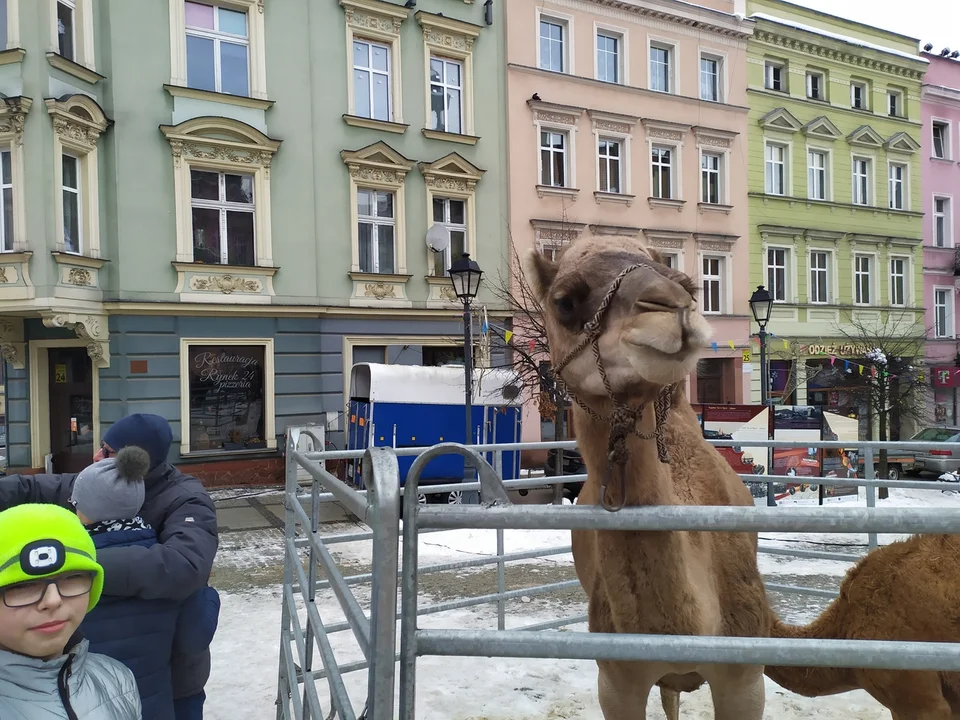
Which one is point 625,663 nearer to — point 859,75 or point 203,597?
point 203,597

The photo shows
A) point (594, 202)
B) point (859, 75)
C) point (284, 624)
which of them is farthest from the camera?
point (859, 75)

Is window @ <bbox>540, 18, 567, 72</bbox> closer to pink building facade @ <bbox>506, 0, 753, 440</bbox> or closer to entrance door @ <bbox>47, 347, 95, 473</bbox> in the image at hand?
pink building facade @ <bbox>506, 0, 753, 440</bbox>

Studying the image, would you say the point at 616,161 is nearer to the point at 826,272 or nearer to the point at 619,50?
the point at 619,50

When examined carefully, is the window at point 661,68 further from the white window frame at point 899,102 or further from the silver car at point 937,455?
the silver car at point 937,455

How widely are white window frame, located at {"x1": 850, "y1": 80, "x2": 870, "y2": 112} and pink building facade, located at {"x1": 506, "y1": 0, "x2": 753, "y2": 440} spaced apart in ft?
15.4

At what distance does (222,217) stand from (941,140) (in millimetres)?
25163

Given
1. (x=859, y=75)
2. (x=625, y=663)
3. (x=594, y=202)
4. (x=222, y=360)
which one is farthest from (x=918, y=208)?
(x=625, y=663)

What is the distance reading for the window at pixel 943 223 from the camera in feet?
78.6

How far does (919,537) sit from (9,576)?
3320mm

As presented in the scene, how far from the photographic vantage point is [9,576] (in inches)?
58.8

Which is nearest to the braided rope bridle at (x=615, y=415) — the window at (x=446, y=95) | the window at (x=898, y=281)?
the window at (x=446, y=95)

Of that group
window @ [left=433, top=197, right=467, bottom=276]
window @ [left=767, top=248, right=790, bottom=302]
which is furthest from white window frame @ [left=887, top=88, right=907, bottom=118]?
window @ [left=433, top=197, right=467, bottom=276]

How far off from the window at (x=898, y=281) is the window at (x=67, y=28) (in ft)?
78.5

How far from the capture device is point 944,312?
24.0m
